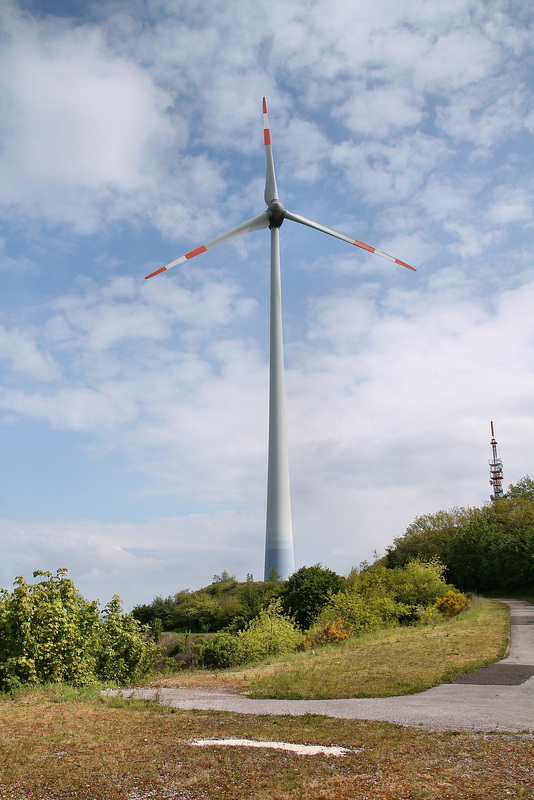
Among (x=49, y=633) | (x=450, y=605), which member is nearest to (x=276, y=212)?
(x=450, y=605)

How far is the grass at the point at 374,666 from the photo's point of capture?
1443 cm

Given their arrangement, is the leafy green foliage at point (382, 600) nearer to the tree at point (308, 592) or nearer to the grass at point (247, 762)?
the tree at point (308, 592)

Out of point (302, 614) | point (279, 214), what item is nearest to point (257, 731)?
point (302, 614)

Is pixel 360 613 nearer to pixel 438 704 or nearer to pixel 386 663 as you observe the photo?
pixel 386 663

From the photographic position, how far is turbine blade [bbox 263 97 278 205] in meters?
49.6

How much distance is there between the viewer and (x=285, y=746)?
8.20 meters

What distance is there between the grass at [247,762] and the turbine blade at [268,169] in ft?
155

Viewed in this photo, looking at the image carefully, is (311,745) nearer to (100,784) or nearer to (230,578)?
(100,784)

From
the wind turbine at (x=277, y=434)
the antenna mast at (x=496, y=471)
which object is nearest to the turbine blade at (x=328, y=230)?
the wind turbine at (x=277, y=434)

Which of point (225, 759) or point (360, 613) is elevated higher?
point (225, 759)

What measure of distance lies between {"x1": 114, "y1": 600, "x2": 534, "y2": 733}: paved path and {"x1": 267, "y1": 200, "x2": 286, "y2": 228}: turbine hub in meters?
41.4

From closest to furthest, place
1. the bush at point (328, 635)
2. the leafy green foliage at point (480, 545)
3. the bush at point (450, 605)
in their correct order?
the bush at point (328, 635)
the bush at point (450, 605)
the leafy green foliage at point (480, 545)

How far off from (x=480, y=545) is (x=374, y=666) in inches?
2056

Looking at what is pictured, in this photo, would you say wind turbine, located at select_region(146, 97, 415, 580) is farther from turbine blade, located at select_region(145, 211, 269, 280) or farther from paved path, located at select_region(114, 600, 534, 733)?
paved path, located at select_region(114, 600, 534, 733)
